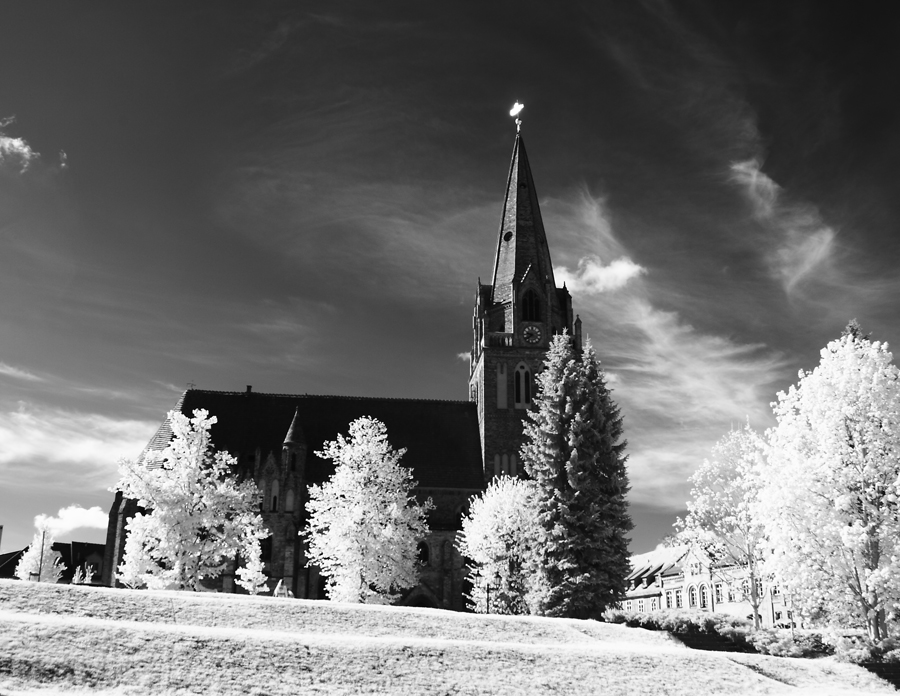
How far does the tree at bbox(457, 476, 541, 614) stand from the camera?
41.3 meters

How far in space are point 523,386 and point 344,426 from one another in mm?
13444

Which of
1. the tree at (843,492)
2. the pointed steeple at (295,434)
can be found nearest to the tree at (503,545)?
the pointed steeple at (295,434)

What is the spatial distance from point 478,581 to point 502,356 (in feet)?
59.3

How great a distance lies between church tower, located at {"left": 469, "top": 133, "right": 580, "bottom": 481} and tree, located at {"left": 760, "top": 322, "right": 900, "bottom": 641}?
3454 cm

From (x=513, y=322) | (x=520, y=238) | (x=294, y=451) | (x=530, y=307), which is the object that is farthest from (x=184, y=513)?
(x=520, y=238)

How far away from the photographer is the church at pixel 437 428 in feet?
176

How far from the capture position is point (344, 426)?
2381 inches

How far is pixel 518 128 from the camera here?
70.2m

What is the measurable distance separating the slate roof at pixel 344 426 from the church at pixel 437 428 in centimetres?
8

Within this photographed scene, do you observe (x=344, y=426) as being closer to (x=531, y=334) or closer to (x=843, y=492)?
(x=531, y=334)

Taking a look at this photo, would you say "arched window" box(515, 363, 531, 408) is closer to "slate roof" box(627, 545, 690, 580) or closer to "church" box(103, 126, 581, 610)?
"church" box(103, 126, 581, 610)

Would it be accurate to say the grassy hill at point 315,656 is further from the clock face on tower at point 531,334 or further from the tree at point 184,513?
the clock face on tower at point 531,334

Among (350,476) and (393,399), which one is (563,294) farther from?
(350,476)

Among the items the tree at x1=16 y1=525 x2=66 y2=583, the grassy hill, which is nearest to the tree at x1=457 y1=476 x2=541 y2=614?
the grassy hill
